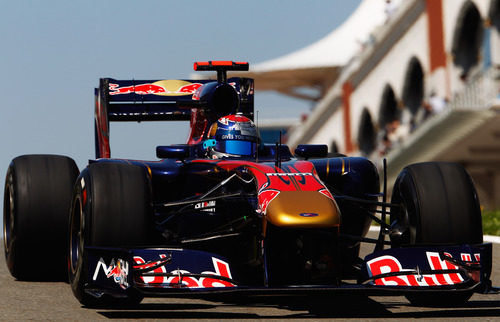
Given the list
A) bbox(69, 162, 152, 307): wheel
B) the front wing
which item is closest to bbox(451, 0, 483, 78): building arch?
the front wing

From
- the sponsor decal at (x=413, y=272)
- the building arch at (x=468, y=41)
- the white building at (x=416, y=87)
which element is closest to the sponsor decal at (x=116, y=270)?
the sponsor decal at (x=413, y=272)

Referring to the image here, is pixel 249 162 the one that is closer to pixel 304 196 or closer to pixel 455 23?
pixel 304 196

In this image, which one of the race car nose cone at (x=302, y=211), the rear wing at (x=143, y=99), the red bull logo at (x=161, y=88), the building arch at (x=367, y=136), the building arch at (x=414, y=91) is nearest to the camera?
the race car nose cone at (x=302, y=211)

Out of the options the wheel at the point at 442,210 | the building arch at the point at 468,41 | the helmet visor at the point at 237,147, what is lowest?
the wheel at the point at 442,210

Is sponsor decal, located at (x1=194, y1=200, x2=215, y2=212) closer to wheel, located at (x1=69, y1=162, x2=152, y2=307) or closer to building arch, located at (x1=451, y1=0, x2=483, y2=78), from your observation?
wheel, located at (x1=69, y1=162, x2=152, y2=307)

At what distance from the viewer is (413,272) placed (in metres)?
7.04

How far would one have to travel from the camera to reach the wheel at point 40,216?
909 cm

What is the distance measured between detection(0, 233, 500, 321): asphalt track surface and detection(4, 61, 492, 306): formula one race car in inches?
6.1

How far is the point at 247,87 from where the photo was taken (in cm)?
1167

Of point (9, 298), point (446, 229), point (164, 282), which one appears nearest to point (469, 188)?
point (446, 229)

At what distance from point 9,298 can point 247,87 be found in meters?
4.35

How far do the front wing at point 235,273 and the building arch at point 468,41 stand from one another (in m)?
25.5

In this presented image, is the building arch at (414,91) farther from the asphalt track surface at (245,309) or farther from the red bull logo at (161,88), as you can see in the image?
the asphalt track surface at (245,309)

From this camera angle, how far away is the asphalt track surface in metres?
7.00
